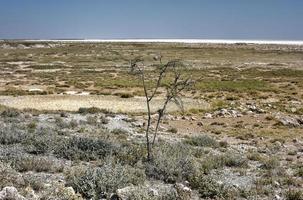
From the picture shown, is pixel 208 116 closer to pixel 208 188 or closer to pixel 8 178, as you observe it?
pixel 208 188

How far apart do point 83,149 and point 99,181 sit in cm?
476

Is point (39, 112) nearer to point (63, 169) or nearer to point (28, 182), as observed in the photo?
point (63, 169)

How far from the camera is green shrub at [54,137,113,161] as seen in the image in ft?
48.3

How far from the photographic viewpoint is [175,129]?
78.2 feet

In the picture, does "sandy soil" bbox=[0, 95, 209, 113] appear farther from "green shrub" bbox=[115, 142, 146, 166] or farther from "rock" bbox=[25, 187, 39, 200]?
"rock" bbox=[25, 187, 39, 200]

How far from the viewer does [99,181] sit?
35.7 feet

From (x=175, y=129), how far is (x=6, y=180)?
14.0 metres

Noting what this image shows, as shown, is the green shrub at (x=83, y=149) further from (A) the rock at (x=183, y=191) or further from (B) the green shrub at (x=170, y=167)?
(A) the rock at (x=183, y=191)

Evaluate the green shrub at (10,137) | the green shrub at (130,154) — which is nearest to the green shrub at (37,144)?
Answer: the green shrub at (10,137)

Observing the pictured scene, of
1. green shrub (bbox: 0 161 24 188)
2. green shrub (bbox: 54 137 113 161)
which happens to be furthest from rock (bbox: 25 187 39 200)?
green shrub (bbox: 54 137 113 161)

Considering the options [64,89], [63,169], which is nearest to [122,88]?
[64,89]

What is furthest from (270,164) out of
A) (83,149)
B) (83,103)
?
(83,103)

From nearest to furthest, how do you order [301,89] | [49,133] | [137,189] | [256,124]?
[137,189] → [49,133] → [256,124] → [301,89]

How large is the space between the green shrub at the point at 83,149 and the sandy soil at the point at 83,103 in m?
15.5
